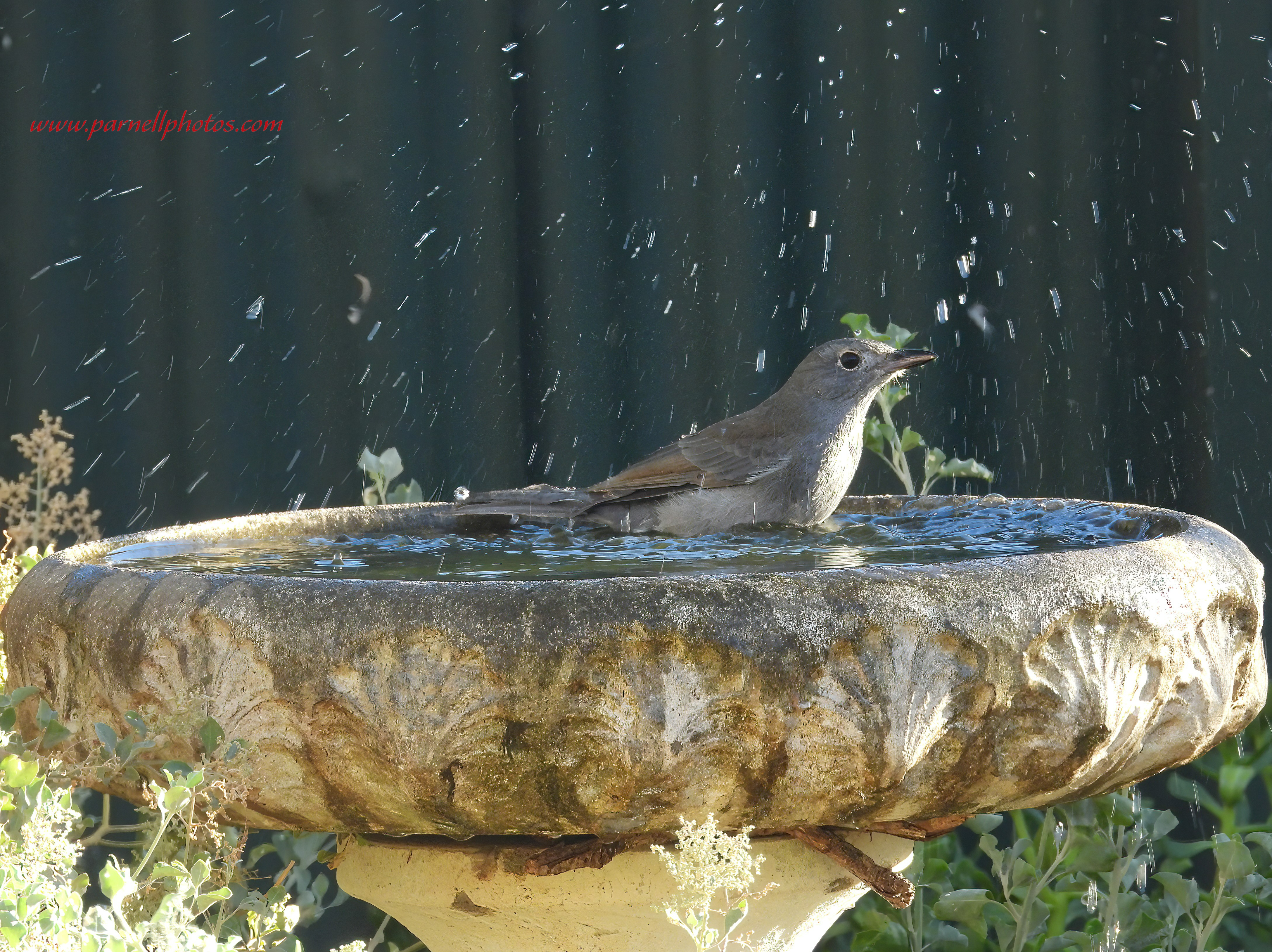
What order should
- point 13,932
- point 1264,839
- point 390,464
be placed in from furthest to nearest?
point 390,464 < point 1264,839 < point 13,932

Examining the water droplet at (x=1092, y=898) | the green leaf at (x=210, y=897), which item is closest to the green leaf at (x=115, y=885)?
the green leaf at (x=210, y=897)

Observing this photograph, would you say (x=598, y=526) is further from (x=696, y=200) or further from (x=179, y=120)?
(x=179, y=120)

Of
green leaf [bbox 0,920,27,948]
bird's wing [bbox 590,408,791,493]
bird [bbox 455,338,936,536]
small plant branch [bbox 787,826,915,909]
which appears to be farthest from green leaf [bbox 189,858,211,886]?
bird's wing [bbox 590,408,791,493]

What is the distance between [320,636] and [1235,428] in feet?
10.6

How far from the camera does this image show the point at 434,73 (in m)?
4.39

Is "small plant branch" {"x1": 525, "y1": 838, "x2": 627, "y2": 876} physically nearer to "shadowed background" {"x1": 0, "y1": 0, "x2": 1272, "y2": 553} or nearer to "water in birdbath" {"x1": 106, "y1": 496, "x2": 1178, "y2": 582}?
"water in birdbath" {"x1": 106, "y1": 496, "x2": 1178, "y2": 582}

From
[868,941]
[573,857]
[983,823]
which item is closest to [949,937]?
[868,941]

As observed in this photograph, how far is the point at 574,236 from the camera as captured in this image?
14.6 ft

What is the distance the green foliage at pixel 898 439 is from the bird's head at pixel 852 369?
19.2 inches

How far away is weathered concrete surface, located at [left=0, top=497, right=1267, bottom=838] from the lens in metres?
1.50

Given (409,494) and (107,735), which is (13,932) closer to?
(107,735)

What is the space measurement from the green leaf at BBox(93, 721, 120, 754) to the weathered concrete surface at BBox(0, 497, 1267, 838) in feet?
0.32

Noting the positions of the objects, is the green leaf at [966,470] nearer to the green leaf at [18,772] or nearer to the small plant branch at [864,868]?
the small plant branch at [864,868]

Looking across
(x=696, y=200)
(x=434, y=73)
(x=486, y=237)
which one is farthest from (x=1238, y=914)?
(x=434, y=73)
